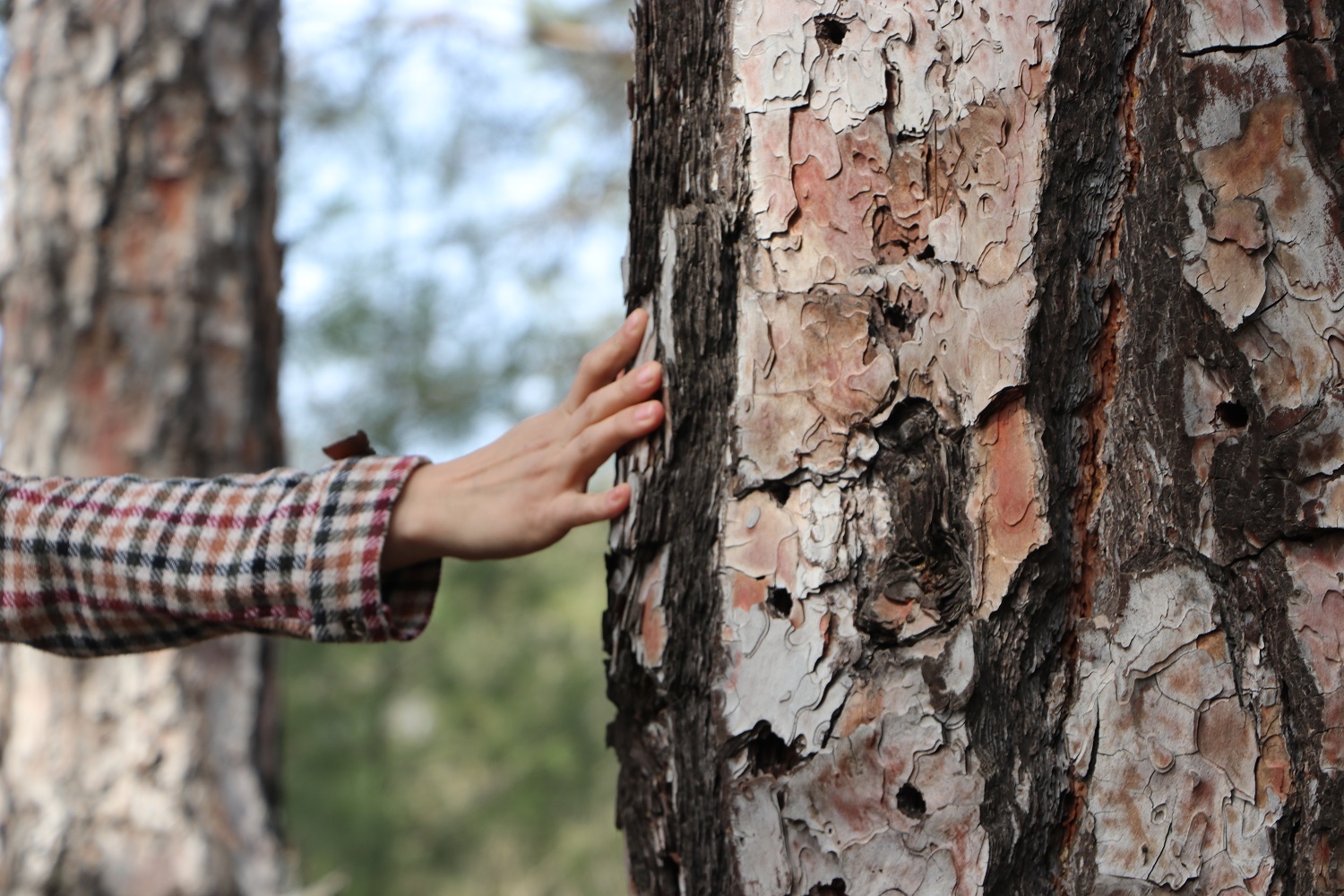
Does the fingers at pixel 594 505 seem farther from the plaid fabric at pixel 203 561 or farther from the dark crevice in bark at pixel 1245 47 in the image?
the dark crevice in bark at pixel 1245 47

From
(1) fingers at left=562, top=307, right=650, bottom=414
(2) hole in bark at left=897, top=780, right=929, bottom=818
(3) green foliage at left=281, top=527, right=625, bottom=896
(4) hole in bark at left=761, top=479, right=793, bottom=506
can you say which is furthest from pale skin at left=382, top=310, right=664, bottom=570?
(3) green foliage at left=281, top=527, right=625, bottom=896

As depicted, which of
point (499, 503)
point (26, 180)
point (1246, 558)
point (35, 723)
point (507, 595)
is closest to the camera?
point (1246, 558)

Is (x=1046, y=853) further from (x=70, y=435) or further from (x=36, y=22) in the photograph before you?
(x=36, y=22)

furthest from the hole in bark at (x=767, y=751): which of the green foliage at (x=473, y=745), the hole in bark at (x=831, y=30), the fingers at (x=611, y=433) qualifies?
the green foliage at (x=473, y=745)

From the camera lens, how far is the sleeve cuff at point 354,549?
2.65ft

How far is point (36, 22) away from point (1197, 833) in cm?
219

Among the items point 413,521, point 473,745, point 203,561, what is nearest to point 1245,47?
point 413,521

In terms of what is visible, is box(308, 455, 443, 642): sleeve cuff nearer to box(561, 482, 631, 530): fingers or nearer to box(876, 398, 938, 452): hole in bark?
box(561, 482, 631, 530): fingers

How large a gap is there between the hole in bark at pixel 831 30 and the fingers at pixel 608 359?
223mm

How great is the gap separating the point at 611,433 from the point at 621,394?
1.1 inches

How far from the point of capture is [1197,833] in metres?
0.58

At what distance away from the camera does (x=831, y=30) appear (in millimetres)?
652

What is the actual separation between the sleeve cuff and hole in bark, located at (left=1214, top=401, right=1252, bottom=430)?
0.60 metres

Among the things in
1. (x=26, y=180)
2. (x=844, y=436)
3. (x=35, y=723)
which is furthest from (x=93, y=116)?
(x=844, y=436)
